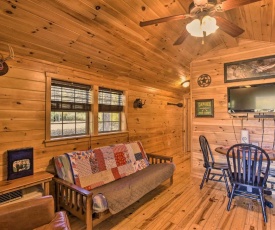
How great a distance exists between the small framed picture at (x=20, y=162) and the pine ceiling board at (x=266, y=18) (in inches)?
124

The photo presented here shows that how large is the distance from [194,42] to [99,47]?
175 cm

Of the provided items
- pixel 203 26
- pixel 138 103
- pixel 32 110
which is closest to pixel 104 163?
pixel 32 110

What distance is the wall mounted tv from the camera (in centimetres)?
302

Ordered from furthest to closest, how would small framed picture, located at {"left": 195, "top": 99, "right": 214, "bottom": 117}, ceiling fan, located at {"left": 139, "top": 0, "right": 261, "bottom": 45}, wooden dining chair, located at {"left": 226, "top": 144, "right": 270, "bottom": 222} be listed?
1. small framed picture, located at {"left": 195, "top": 99, "right": 214, "bottom": 117}
2. wooden dining chair, located at {"left": 226, "top": 144, "right": 270, "bottom": 222}
3. ceiling fan, located at {"left": 139, "top": 0, "right": 261, "bottom": 45}

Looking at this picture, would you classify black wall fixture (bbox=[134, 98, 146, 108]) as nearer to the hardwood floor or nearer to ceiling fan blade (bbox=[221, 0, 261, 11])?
the hardwood floor

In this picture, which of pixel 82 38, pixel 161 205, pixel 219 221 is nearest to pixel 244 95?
pixel 219 221

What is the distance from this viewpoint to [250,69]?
329 centimetres

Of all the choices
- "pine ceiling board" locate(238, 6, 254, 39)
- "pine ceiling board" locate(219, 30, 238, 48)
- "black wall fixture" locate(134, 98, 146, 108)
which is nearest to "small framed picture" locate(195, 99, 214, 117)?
"pine ceiling board" locate(219, 30, 238, 48)

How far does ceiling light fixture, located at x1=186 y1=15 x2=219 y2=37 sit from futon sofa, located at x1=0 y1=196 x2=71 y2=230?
2144 millimetres

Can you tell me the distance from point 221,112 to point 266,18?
5.71 feet

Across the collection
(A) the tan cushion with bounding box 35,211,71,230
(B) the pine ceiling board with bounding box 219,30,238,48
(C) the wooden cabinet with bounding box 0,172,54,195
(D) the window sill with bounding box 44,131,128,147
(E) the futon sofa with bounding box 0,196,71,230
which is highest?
(B) the pine ceiling board with bounding box 219,30,238,48

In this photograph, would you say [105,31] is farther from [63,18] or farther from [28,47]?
[28,47]

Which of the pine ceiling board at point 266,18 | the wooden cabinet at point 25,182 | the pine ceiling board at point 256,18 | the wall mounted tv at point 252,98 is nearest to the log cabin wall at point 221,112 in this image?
the wall mounted tv at point 252,98

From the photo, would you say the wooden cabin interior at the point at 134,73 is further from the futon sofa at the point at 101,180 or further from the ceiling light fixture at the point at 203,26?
the futon sofa at the point at 101,180
